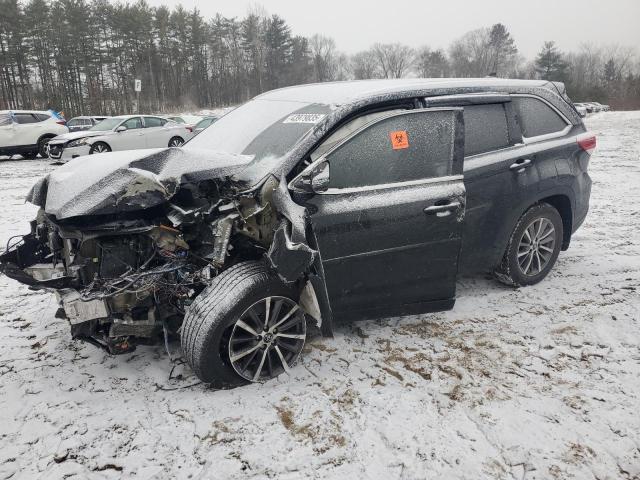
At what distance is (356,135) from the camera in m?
2.94

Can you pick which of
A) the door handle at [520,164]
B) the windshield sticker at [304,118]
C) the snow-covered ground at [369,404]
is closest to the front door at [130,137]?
the snow-covered ground at [369,404]

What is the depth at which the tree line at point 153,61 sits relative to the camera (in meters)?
39.6

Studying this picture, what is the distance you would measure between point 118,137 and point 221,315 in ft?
41.4

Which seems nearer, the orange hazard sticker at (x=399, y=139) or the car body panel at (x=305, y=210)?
the car body panel at (x=305, y=210)

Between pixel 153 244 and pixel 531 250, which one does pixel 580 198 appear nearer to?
pixel 531 250

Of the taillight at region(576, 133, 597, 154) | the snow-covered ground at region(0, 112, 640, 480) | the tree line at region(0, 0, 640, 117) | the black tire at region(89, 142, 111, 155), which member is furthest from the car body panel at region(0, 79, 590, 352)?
the tree line at region(0, 0, 640, 117)

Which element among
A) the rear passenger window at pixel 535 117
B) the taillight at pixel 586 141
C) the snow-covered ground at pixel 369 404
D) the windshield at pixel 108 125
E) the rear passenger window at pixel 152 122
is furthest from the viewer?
the rear passenger window at pixel 152 122

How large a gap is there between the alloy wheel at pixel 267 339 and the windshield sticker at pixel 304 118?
1.25 meters

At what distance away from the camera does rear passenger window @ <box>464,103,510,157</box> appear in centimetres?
353

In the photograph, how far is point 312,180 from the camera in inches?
106

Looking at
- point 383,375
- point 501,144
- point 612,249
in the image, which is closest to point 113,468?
point 383,375

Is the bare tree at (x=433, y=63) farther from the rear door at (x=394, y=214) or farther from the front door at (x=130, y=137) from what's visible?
the rear door at (x=394, y=214)

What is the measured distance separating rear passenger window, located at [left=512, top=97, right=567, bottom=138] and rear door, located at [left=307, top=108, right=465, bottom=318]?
3.33ft

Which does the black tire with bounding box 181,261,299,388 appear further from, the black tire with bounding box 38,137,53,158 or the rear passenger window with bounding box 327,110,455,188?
the black tire with bounding box 38,137,53,158
